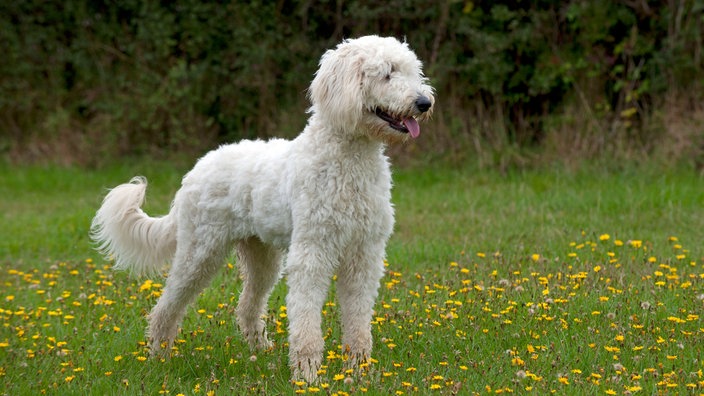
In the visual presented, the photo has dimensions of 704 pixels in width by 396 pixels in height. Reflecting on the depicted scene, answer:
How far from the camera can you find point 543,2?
11.6 m

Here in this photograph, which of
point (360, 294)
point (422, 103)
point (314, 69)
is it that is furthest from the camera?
point (314, 69)

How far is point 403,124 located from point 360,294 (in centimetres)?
91

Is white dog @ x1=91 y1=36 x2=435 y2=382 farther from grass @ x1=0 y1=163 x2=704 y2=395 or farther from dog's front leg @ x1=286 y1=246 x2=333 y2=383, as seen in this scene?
grass @ x1=0 y1=163 x2=704 y2=395

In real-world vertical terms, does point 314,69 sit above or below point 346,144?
below

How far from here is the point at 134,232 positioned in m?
6.26

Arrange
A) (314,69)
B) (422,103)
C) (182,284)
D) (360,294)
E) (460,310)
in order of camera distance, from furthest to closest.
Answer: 1. (314,69)
2. (460,310)
3. (182,284)
4. (360,294)
5. (422,103)

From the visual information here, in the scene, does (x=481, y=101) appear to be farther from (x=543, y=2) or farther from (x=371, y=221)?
(x=371, y=221)

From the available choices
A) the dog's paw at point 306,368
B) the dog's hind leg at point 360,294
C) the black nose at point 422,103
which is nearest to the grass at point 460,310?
the dog's paw at point 306,368

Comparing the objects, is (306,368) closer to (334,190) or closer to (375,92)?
(334,190)

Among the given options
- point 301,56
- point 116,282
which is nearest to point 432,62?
point 301,56

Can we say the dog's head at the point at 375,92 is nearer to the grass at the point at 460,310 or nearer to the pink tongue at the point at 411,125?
the pink tongue at the point at 411,125

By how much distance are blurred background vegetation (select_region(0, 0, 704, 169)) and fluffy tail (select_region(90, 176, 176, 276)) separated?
5.71 meters

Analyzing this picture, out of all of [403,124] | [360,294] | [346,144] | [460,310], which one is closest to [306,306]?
[360,294]

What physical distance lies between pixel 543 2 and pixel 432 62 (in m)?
1.44
